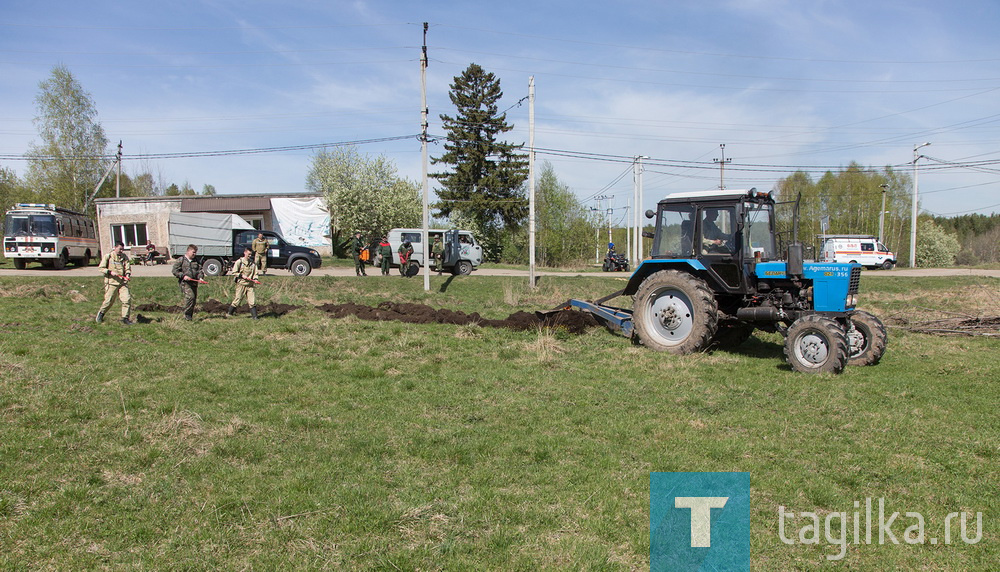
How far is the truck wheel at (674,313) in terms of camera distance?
9.42 meters

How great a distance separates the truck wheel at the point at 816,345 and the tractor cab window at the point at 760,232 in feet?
4.23

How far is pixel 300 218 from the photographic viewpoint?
38.4 meters

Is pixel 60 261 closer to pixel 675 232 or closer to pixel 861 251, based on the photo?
pixel 675 232

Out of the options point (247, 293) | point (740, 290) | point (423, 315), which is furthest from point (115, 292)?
point (740, 290)

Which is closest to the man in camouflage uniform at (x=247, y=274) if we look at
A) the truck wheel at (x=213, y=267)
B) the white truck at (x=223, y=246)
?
the white truck at (x=223, y=246)

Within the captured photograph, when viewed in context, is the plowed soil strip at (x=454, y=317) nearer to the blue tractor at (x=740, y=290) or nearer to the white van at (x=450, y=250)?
the blue tractor at (x=740, y=290)

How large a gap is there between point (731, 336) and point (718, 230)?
208 cm

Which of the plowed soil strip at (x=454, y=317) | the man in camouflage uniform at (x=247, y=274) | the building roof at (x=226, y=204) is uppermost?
the building roof at (x=226, y=204)

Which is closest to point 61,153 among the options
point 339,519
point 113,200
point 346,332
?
point 113,200

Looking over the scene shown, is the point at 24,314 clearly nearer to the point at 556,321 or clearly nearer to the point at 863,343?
the point at 556,321

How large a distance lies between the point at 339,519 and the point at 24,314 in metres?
13.2

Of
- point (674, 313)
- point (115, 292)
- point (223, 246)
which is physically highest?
point (223, 246)

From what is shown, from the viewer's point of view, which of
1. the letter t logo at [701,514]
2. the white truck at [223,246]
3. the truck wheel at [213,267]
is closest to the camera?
the letter t logo at [701,514]

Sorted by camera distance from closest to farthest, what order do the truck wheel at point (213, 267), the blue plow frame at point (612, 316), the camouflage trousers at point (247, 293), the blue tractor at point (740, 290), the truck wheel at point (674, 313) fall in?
the blue tractor at point (740, 290), the truck wheel at point (674, 313), the blue plow frame at point (612, 316), the camouflage trousers at point (247, 293), the truck wheel at point (213, 267)
